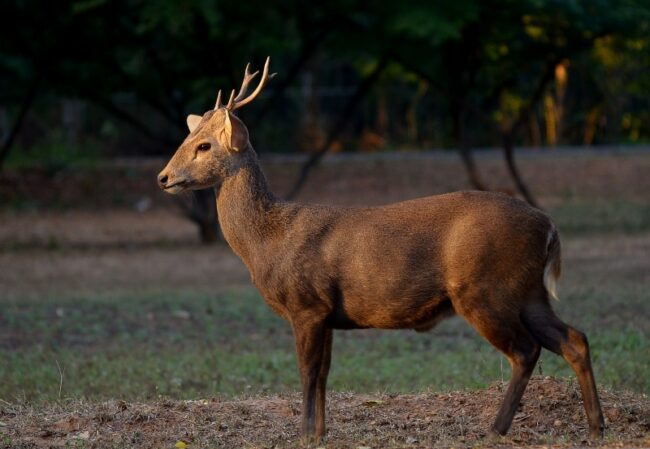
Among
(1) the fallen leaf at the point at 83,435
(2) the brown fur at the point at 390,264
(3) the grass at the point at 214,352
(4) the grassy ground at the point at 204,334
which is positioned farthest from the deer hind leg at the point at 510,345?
(1) the fallen leaf at the point at 83,435

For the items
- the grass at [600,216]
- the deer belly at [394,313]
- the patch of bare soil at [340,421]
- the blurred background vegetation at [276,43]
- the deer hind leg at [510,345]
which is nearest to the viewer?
the deer hind leg at [510,345]

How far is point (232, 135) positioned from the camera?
270 inches

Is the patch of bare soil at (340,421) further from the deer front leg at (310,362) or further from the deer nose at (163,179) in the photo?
the deer nose at (163,179)

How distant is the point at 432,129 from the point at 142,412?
26.1 meters

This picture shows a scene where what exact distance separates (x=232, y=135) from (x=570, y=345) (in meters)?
2.04

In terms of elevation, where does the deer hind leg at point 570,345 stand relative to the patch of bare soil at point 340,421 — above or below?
above

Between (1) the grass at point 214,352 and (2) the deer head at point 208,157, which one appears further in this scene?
(1) the grass at point 214,352

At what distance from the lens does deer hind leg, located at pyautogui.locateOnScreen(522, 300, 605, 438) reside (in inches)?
253

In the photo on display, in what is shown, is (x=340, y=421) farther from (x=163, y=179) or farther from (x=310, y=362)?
(x=163, y=179)

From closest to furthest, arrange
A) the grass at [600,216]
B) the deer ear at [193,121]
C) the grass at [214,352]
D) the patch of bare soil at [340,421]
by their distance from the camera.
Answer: the patch of bare soil at [340,421], the deer ear at [193,121], the grass at [214,352], the grass at [600,216]

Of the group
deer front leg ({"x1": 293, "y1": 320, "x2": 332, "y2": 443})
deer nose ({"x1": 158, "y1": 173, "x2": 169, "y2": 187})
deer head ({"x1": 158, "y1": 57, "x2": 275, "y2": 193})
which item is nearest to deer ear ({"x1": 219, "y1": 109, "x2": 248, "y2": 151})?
deer head ({"x1": 158, "y1": 57, "x2": 275, "y2": 193})

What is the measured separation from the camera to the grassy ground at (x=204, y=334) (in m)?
9.42

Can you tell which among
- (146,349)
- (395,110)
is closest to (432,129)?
(395,110)

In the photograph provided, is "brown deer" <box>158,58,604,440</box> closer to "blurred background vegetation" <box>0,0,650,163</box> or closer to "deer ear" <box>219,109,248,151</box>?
"deer ear" <box>219,109,248,151</box>
